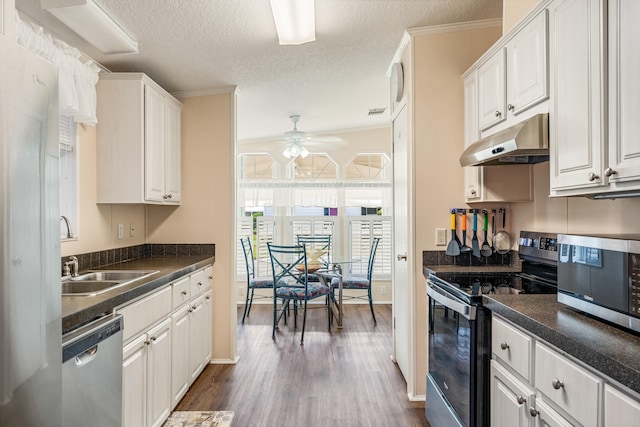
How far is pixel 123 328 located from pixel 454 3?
2.52 metres

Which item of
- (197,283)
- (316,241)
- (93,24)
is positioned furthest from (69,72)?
(316,241)

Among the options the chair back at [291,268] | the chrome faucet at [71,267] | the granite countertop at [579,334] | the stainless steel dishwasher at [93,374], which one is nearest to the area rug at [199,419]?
the stainless steel dishwasher at [93,374]

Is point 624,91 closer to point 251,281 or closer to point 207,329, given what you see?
point 207,329

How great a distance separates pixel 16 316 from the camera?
0.97m

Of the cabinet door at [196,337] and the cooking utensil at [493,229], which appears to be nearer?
the cooking utensil at [493,229]

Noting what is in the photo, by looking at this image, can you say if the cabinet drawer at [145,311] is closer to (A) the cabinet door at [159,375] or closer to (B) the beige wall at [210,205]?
(A) the cabinet door at [159,375]

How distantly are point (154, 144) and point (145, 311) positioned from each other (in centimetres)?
136

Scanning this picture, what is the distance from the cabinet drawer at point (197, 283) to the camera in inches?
107

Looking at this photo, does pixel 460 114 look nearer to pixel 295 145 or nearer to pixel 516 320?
pixel 516 320

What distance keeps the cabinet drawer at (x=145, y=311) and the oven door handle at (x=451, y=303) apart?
5.24ft

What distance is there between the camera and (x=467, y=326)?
171 centimetres

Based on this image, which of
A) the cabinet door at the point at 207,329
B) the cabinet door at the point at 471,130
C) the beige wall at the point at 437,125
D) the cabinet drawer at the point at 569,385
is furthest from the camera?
the cabinet door at the point at 207,329

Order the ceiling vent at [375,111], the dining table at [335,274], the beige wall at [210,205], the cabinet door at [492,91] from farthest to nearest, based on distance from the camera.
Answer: the ceiling vent at [375,111] < the dining table at [335,274] < the beige wall at [210,205] < the cabinet door at [492,91]

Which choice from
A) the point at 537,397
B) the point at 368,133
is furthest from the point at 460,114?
the point at 368,133
